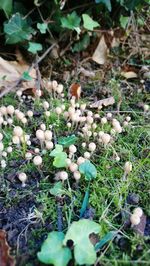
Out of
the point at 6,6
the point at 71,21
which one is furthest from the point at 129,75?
the point at 6,6

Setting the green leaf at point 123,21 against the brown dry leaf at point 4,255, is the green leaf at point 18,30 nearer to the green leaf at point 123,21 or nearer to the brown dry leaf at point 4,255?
the green leaf at point 123,21

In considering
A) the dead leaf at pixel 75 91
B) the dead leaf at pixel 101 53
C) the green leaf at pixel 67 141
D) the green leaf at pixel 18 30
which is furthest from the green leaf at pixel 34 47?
the green leaf at pixel 67 141

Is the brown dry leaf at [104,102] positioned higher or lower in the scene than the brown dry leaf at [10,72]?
lower

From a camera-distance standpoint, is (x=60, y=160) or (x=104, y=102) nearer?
(x=60, y=160)

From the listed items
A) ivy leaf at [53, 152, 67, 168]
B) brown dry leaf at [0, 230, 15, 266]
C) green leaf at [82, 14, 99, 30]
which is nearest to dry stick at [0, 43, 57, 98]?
green leaf at [82, 14, 99, 30]

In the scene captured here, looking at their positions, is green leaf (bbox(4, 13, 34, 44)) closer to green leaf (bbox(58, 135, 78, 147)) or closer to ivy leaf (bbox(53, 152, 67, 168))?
green leaf (bbox(58, 135, 78, 147))

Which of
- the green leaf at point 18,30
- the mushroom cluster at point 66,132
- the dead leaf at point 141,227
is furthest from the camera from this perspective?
the green leaf at point 18,30

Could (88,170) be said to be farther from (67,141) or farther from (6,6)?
(6,6)
